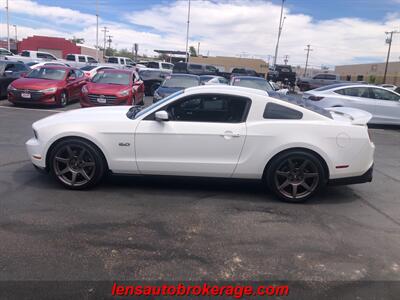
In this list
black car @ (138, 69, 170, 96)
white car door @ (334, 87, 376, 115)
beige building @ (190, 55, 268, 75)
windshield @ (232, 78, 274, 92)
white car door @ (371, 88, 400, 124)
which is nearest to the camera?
white car door @ (334, 87, 376, 115)

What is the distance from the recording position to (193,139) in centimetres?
481

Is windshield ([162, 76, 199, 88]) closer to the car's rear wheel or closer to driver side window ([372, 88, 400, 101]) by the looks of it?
the car's rear wheel

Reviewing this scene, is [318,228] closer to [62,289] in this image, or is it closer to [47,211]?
[62,289]

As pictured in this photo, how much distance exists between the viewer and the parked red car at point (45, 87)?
1256 centimetres

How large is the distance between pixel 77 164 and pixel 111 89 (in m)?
7.61

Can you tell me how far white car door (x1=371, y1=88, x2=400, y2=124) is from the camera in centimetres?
1249

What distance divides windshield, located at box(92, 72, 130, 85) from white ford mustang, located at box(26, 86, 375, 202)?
27.2ft

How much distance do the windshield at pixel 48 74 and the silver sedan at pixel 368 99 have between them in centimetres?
892

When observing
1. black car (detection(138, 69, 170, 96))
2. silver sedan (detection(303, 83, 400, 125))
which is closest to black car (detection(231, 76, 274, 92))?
silver sedan (detection(303, 83, 400, 125))

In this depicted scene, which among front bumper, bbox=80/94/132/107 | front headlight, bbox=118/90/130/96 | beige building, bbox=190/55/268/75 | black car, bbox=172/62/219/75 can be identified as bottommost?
front bumper, bbox=80/94/132/107

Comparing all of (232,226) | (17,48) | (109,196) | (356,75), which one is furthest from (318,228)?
(356,75)

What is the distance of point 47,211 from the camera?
430 centimetres

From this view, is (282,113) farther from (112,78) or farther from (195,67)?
(195,67)

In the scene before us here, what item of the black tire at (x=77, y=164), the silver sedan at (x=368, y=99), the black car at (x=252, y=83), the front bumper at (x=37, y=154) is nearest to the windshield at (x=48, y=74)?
the black car at (x=252, y=83)
